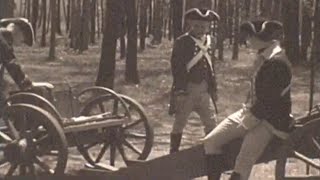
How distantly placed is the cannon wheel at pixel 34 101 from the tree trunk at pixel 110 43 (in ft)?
25.7

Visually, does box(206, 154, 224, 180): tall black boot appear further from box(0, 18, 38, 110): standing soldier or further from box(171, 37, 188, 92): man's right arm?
box(0, 18, 38, 110): standing soldier

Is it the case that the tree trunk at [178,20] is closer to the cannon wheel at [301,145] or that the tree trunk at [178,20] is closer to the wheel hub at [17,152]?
the wheel hub at [17,152]

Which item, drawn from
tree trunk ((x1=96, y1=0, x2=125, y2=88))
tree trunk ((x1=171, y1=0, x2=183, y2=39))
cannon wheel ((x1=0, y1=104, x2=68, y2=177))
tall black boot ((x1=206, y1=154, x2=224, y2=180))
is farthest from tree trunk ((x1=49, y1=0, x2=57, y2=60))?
tall black boot ((x1=206, y1=154, x2=224, y2=180))

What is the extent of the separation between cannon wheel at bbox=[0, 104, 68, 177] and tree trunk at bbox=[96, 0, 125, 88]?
26.7 ft

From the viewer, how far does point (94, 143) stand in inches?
361

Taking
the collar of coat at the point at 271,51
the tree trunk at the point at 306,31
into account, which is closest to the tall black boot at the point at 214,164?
the collar of coat at the point at 271,51

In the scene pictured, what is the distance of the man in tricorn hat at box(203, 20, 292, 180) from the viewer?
7.16m

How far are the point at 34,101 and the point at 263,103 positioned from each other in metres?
2.55

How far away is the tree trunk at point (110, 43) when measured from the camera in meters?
16.5

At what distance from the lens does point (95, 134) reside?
9070 millimetres

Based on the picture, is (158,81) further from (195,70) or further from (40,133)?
(40,133)

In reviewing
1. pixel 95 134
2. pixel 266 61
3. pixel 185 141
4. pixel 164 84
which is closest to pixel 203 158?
pixel 266 61

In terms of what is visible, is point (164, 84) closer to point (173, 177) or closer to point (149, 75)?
point (149, 75)

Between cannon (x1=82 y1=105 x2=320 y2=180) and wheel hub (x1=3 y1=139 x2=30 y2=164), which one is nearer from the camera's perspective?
cannon (x1=82 y1=105 x2=320 y2=180)
